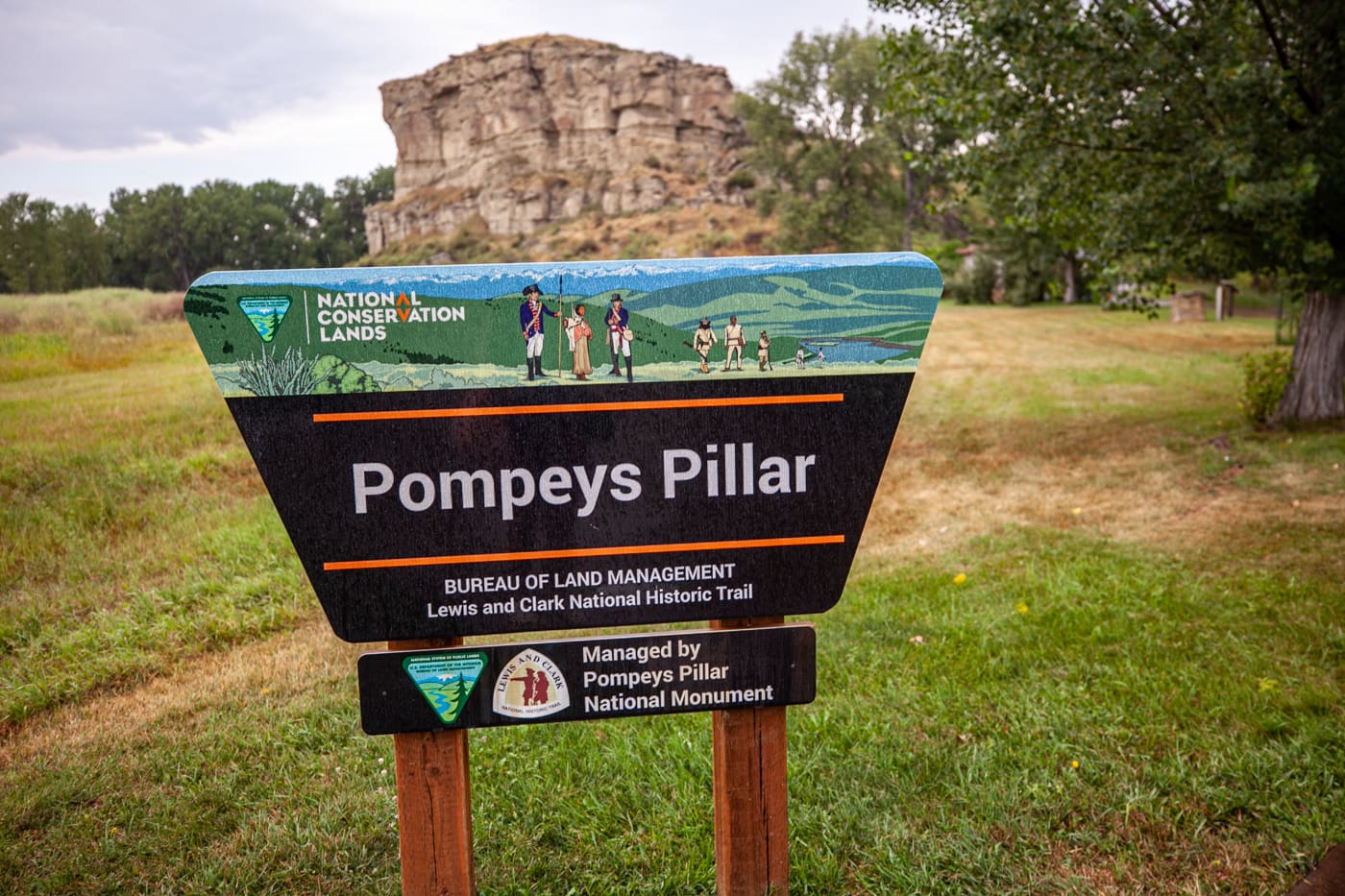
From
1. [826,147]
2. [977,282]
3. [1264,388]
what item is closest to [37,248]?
[1264,388]

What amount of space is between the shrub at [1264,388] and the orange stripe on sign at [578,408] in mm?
9765

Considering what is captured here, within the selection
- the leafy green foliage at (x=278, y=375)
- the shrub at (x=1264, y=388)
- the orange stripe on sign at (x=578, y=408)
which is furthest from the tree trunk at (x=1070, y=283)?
the leafy green foliage at (x=278, y=375)

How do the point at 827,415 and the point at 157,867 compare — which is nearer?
the point at 827,415

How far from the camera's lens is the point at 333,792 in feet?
11.0

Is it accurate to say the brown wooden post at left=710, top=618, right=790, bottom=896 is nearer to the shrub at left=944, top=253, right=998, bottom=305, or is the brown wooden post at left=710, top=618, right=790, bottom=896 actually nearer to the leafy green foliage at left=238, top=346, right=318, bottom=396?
the leafy green foliage at left=238, top=346, right=318, bottom=396

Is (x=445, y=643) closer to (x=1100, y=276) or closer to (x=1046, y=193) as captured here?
(x=1046, y=193)

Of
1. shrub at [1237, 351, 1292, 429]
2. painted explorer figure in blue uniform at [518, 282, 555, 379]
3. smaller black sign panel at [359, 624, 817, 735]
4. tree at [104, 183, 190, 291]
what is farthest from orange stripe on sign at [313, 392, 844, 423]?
tree at [104, 183, 190, 291]

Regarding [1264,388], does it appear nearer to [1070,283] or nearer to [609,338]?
[609,338]

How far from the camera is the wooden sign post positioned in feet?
6.10

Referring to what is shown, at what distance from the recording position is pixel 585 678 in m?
2.07

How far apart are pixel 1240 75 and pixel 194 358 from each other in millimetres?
13627

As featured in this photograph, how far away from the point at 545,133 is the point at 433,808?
398 feet

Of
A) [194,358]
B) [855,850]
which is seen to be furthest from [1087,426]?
[194,358]

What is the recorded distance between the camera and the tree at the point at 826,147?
49.8 metres
